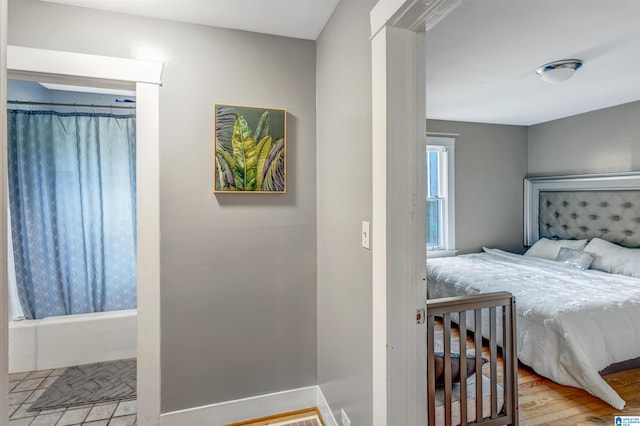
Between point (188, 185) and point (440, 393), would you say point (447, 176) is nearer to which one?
point (440, 393)

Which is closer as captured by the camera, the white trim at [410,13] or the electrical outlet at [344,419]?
the white trim at [410,13]

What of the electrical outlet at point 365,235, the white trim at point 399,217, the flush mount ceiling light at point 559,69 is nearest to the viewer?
the white trim at point 399,217

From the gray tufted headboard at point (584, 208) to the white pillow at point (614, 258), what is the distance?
204 millimetres

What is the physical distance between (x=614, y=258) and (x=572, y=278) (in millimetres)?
731

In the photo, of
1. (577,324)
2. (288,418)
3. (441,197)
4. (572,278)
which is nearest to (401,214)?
(288,418)

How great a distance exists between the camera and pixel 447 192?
4180 mm

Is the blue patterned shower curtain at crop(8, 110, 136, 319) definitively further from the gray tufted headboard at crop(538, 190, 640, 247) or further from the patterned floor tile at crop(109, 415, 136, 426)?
the gray tufted headboard at crop(538, 190, 640, 247)

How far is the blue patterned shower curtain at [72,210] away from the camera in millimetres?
2539

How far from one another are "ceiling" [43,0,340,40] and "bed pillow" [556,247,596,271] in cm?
339

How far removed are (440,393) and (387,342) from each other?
82cm

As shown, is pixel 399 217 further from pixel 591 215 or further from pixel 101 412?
pixel 591 215

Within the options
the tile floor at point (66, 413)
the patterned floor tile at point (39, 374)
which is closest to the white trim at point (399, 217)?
the tile floor at point (66, 413)

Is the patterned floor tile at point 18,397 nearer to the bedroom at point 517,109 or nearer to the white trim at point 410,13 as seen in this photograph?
the white trim at point 410,13

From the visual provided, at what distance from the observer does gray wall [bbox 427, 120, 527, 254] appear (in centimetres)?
420
